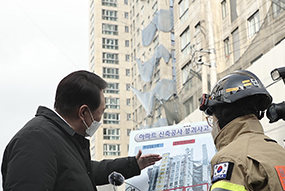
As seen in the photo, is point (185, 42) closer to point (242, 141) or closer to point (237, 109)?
point (237, 109)

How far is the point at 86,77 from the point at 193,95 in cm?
1363

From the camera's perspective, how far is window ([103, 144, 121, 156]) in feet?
170

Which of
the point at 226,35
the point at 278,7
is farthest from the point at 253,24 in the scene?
the point at 278,7

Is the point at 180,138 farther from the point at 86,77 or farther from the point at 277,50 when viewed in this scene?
the point at 277,50

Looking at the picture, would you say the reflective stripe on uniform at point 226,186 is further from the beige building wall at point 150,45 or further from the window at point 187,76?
the beige building wall at point 150,45

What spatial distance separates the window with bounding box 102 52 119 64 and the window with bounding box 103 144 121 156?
1024 cm

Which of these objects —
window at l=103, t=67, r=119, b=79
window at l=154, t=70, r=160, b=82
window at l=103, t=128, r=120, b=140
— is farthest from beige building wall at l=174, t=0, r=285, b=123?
window at l=103, t=67, r=119, b=79

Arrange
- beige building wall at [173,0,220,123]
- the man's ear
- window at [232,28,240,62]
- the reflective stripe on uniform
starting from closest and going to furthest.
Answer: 1. the reflective stripe on uniform
2. the man's ear
3. window at [232,28,240,62]
4. beige building wall at [173,0,220,123]

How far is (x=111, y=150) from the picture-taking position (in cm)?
5219

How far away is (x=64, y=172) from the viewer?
2137mm

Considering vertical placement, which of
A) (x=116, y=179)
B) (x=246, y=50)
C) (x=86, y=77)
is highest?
(x=246, y=50)

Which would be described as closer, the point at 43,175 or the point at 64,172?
the point at 43,175

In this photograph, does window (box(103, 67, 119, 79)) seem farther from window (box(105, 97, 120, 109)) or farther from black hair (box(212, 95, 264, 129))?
black hair (box(212, 95, 264, 129))

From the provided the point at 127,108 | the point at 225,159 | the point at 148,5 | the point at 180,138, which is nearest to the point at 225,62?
the point at 180,138
